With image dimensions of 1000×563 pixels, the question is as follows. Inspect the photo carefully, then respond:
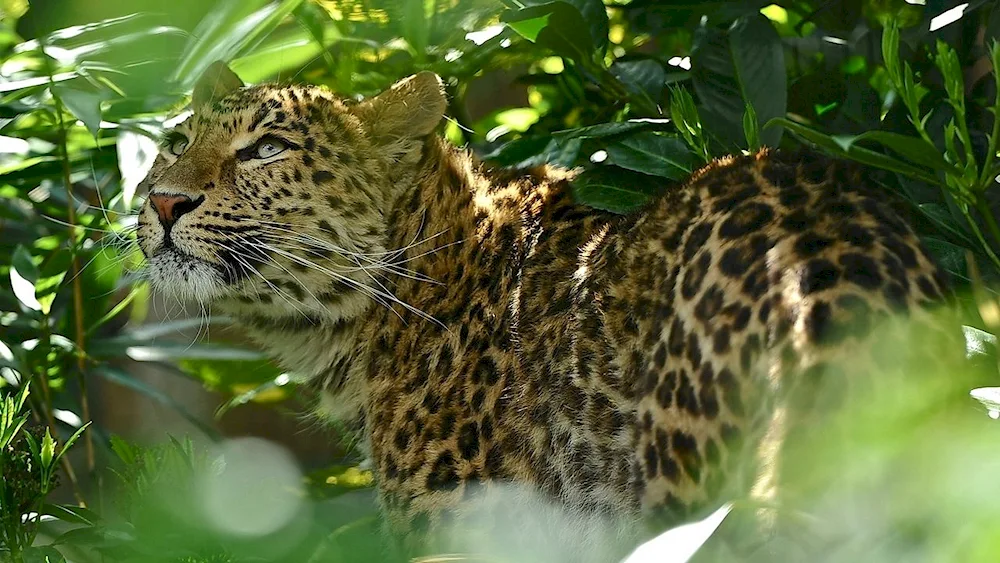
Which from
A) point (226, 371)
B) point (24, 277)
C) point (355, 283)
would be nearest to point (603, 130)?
point (355, 283)

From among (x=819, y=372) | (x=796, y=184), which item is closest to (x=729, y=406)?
(x=819, y=372)

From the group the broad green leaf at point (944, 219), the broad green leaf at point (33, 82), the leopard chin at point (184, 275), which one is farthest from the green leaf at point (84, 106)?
the broad green leaf at point (944, 219)

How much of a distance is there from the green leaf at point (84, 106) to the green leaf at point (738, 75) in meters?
1.43

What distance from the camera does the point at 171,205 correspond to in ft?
8.98

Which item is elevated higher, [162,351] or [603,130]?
[603,130]

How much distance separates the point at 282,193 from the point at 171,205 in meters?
0.29

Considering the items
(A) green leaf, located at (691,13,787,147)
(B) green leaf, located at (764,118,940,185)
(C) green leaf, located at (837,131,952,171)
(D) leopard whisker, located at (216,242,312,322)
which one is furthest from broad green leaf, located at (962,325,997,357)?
(D) leopard whisker, located at (216,242,312,322)

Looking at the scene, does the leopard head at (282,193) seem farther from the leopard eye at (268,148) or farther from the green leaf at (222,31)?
the green leaf at (222,31)

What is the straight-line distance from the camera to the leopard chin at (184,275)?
277cm

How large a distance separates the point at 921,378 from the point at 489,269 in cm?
149

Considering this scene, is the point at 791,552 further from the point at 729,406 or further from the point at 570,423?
the point at 570,423

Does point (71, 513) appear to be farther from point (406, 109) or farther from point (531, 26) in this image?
point (531, 26)

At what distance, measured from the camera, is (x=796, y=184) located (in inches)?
84.9

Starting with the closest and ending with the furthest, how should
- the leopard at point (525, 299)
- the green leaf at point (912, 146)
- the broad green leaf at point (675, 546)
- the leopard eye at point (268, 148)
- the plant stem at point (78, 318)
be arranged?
the broad green leaf at point (675, 546) < the green leaf at point (912, 146) < the leopard at point (525, 299) < the leopard eye at point (268, 148) < the plant stem at point (78, 318)
